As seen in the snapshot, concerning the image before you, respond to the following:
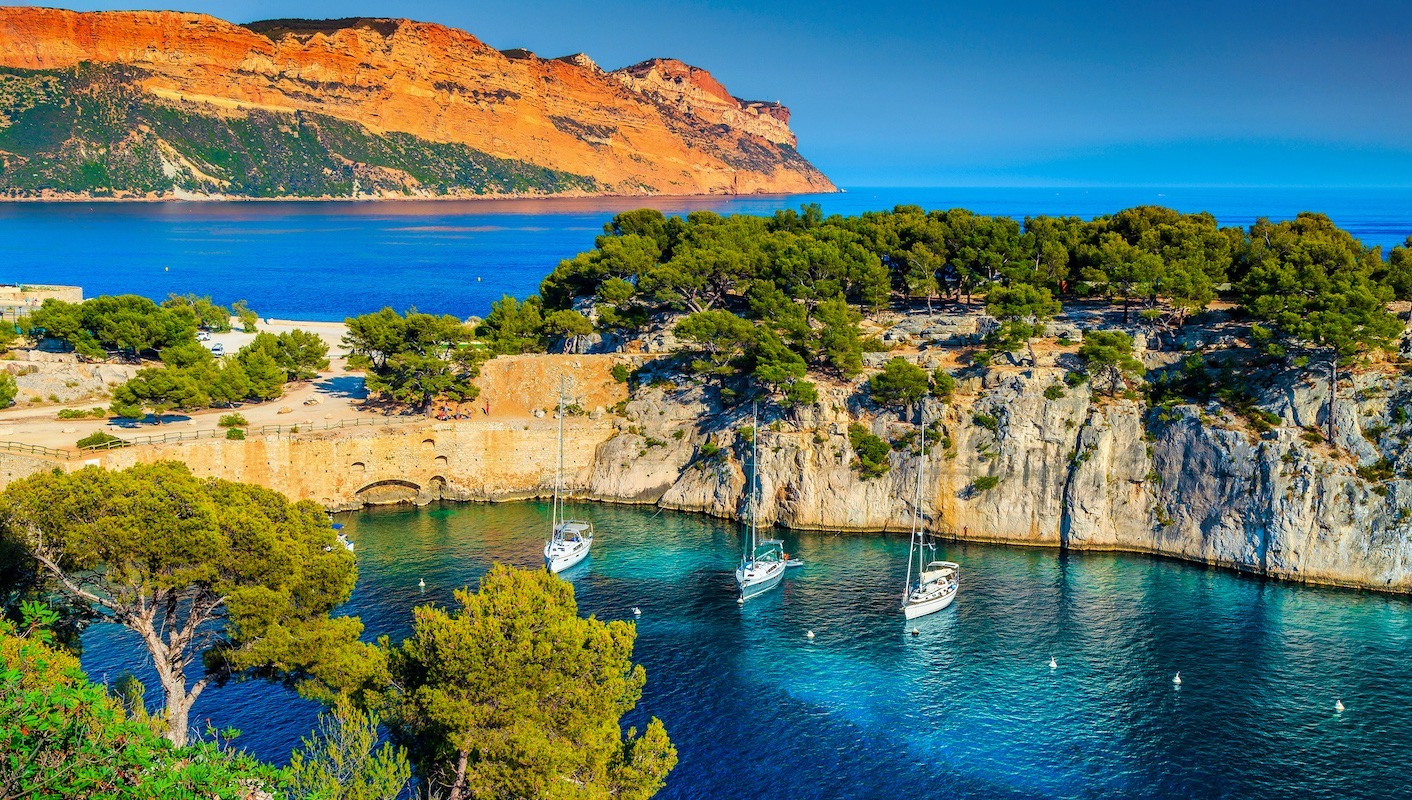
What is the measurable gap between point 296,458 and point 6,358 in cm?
3271

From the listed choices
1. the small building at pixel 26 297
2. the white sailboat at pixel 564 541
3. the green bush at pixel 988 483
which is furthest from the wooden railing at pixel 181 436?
the small building at pixel 26 297

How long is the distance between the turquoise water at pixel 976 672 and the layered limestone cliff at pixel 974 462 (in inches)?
102

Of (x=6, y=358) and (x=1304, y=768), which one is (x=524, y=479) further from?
(x=1304, y=768)

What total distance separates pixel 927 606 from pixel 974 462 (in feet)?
52.8

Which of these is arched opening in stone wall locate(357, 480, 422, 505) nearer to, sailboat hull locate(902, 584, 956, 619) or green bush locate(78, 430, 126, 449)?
green bush locate(78, 430, 126, 449)

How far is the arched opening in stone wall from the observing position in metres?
73.5

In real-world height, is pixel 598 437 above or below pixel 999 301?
below

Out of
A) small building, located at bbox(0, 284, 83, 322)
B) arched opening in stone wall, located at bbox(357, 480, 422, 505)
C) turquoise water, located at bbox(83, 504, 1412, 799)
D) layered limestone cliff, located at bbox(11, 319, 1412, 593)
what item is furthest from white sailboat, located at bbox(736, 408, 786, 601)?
small building, located at bbox(0, 284, 83, 322)

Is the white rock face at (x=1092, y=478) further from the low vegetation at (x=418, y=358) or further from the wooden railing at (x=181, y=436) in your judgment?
the wooden railing at (x=181, y=436)

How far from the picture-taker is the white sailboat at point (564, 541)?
6120 centimetres

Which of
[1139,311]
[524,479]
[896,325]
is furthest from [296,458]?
[1139,311]

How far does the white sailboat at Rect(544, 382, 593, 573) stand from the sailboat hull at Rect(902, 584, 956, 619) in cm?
1951

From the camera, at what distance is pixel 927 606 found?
5484 centimetres

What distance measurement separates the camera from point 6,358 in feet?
278
